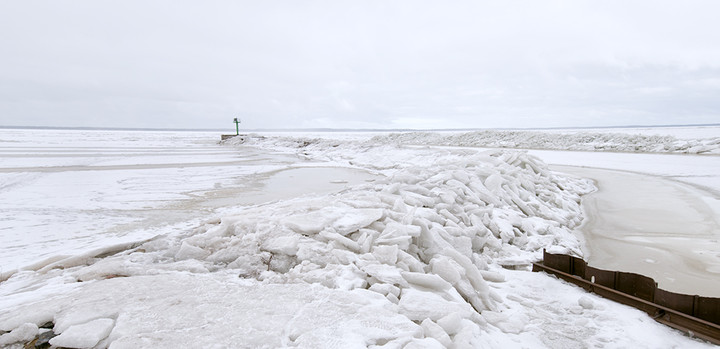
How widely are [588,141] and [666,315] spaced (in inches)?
1189

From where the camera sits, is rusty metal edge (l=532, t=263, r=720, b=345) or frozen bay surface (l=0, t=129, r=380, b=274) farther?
frozen bay surface (l=0, t=129, r=380, b=274)

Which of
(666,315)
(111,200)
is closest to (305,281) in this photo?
(666,315)

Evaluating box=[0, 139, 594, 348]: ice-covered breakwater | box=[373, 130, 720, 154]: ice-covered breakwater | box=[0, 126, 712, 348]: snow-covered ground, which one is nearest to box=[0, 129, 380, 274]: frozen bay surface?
box=[0, 126, 712, 348]: snow-covered ground

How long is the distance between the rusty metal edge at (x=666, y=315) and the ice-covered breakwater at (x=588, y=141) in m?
23.5

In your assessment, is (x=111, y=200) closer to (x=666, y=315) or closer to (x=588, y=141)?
(x=666, y=315)

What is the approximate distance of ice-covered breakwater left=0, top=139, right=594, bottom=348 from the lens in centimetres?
223

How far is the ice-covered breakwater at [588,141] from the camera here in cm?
2172

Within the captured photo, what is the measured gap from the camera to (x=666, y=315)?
2.90 m

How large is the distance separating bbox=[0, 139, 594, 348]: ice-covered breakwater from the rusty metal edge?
2.99 ft

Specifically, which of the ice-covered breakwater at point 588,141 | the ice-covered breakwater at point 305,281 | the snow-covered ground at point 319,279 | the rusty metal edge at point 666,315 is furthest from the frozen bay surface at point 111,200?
the ice-covered breakwater at point 588,141

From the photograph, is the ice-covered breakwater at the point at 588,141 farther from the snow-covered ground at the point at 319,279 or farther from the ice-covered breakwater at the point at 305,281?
the ice-covered breakwater at the point at 305,281

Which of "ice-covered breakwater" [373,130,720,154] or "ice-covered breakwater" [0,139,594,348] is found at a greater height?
"ice-covered breakwater" [373,130,720,154]

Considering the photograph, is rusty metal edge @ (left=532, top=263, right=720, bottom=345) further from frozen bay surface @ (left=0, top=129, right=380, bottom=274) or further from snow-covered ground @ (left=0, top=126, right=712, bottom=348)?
frozen bay surface @ (left=0, top=129, right=380, bottom=274)

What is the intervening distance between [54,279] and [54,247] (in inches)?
58.9
